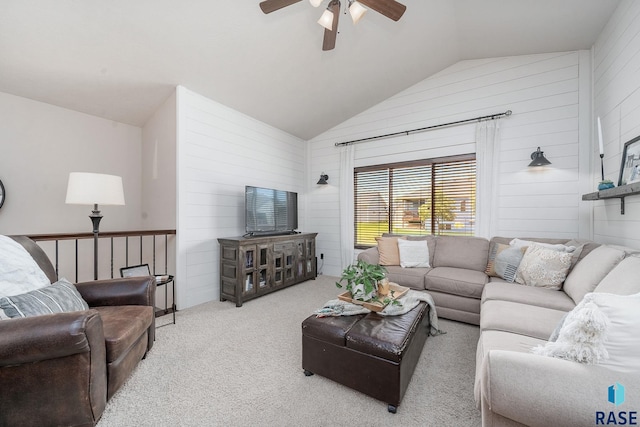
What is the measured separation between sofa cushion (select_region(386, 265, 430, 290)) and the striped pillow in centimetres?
270

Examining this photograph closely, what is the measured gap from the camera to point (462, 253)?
10.8 feet

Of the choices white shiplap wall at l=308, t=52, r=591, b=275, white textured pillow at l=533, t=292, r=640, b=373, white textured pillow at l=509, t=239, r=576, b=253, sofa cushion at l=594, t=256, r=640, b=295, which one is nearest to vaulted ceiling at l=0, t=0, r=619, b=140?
white shiplap wall at l=308, t=52, r=591, b=275

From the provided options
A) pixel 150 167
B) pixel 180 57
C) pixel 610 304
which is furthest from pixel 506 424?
pixel 150 167

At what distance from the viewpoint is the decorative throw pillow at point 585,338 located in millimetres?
911

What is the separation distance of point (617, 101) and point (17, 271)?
4970mm

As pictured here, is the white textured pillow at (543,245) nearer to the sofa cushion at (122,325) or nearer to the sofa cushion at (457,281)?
the sofa cushion at (457,281)

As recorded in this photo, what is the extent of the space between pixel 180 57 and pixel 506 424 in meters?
3.77

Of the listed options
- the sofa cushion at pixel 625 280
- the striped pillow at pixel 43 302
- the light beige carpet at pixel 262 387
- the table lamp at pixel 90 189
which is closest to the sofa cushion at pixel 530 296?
the sofa cushion at pixel 625 280

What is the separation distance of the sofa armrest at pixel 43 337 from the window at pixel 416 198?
3.93 m

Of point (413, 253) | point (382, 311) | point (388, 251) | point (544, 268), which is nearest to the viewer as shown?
point (382, 311)

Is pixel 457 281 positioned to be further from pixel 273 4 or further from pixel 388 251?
pixel 273 4

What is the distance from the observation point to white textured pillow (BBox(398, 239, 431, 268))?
3.37 m

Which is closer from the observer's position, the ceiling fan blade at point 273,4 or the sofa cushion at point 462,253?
the ceiling fan blade at point 273,4

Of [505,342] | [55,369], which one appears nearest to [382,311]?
[505,342]
